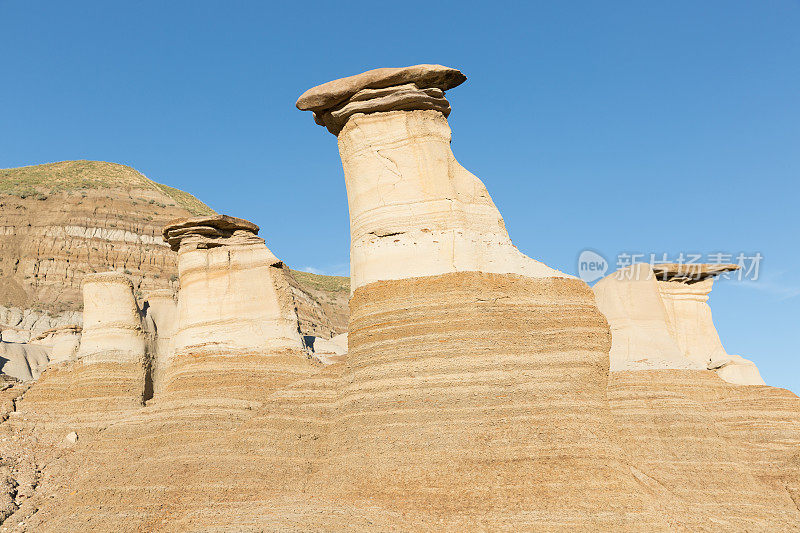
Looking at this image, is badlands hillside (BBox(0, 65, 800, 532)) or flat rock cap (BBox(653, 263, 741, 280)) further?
flat rock cap (BBox(653, 263, 741, 280))

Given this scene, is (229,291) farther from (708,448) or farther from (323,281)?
(323,281)

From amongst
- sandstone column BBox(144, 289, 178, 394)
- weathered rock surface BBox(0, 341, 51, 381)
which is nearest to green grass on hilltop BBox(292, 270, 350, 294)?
weathered rock surface BBox(0, 341, 51, 381)

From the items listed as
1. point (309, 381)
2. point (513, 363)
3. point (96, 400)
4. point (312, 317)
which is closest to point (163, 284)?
point (312, 317)

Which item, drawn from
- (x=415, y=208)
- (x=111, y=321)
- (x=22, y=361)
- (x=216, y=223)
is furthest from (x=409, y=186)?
(x=22, y=361)

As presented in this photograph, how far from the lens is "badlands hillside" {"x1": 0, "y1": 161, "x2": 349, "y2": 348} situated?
5991 centimetres

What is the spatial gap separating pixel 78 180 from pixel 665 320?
2944 inches

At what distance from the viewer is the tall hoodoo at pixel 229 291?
18.0m

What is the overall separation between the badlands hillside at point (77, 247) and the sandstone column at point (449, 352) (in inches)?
1513

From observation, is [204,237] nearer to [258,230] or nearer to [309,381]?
[258,230]

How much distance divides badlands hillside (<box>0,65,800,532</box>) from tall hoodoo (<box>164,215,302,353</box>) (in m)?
0.07

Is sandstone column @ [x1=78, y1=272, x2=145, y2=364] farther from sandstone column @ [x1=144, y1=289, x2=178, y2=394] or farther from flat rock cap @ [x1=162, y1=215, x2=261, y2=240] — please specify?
flat rock cap @ [x1=162, y1=215, x2=261, y2=240]

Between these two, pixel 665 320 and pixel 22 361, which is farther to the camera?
pixel 22 361

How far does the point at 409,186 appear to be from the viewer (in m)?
14.1

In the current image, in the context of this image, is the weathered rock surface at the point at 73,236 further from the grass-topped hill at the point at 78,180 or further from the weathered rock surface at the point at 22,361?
the weathered rock surface at the point at 22,361
